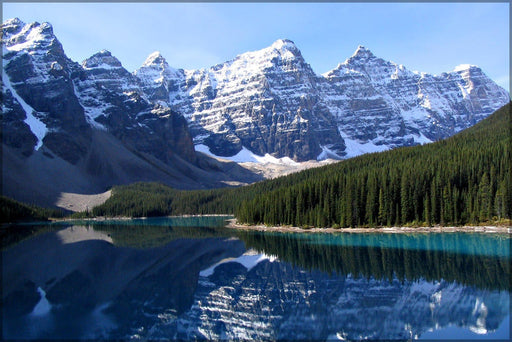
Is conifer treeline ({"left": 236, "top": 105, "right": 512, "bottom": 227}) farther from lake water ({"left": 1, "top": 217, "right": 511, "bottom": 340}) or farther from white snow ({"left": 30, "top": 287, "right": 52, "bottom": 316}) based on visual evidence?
white snow ({"left": 30, "top": 287, "right": 52, "bottom": 316})

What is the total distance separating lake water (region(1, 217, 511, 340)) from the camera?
21.0m

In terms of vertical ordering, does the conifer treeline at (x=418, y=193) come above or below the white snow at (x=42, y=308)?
above

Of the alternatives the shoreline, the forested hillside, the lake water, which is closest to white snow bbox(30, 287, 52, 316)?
the lake water

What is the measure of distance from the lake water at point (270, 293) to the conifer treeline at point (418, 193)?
1543cm

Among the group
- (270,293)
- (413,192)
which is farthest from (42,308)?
(413,192)

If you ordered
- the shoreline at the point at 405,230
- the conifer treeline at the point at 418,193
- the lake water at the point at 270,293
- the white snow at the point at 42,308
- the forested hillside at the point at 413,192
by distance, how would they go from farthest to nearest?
the forested hillside at the point at 413,192
the conifer treeline at the point at 418,193
the shoreline at the point at 405,230
the white snow at the point at 42,308
the lake water at the point at 270,293

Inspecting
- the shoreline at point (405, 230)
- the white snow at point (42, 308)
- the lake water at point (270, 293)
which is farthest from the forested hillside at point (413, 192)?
the white snow at point (42, 308)

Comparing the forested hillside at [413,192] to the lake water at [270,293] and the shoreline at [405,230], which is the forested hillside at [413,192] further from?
the lake water at [270,293]

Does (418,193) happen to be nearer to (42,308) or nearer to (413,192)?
(413,192)

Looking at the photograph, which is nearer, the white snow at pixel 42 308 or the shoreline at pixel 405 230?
the white snow at pixel 42 308

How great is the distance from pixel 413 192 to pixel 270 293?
46635mm

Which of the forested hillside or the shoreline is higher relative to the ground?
the forested hillside

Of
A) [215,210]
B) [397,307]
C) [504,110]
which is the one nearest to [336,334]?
[397,307]

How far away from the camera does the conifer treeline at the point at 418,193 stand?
63438 mm
